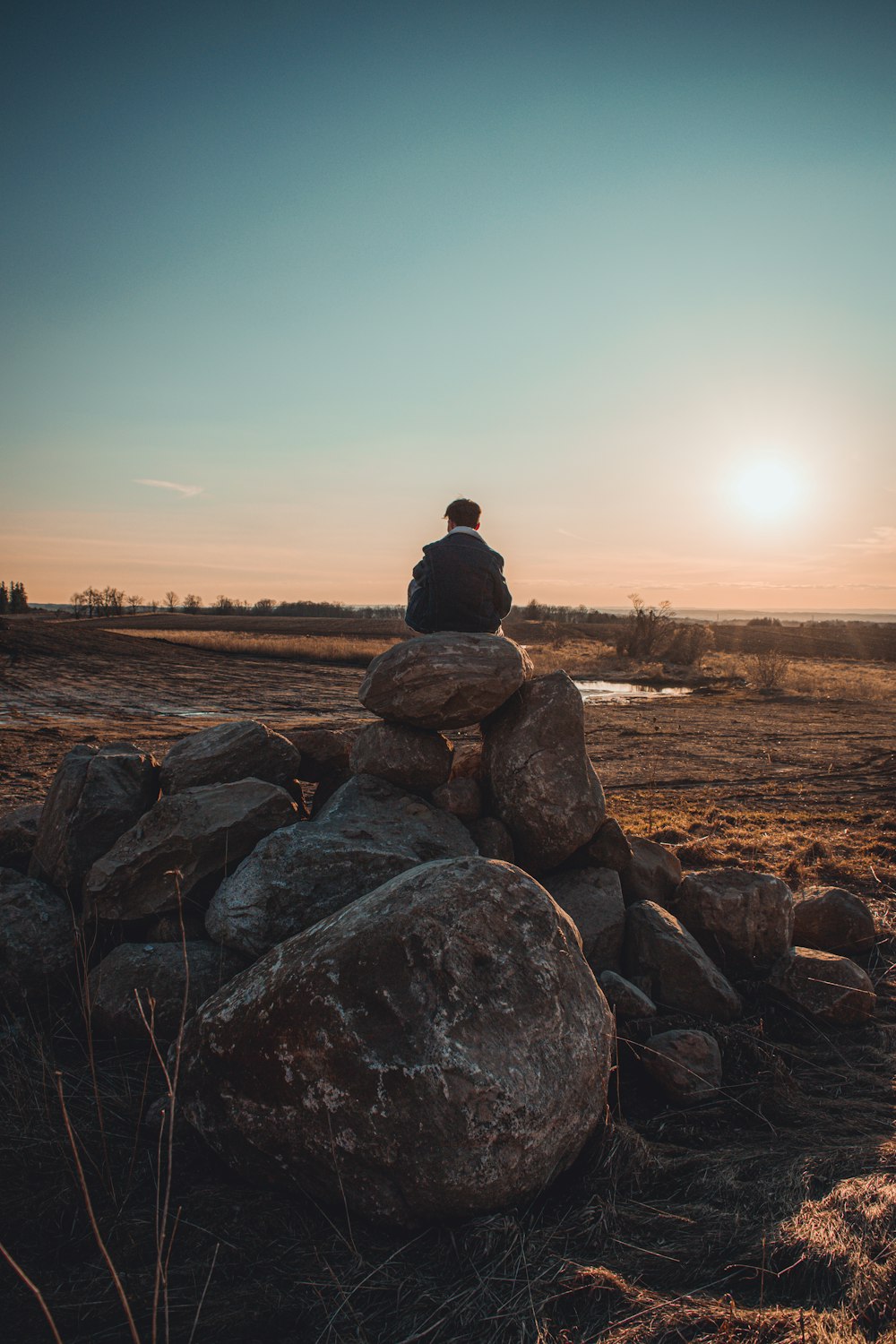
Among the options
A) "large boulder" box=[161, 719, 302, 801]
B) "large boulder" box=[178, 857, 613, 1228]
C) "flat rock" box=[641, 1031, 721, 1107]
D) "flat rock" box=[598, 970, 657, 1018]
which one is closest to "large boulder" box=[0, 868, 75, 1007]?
"large boulder" box=[161, 719, 302, 801]

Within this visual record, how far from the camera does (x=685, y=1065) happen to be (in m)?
4.41

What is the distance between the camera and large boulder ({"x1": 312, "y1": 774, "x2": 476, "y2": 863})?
5340 millimetres

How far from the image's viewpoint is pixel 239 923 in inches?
184

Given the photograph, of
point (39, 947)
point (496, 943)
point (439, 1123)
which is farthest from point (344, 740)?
point (439, 1123)

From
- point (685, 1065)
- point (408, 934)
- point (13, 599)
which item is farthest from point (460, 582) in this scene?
point (13, 599)

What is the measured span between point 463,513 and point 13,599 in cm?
10864

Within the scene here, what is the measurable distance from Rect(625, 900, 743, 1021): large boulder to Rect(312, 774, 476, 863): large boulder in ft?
4.90

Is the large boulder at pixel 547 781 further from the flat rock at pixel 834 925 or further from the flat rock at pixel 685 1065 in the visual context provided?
the flat rock at pixel 834 925

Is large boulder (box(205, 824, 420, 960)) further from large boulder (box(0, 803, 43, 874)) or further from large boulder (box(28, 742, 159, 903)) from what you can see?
large boulder (box(0, 803, 43, 874))

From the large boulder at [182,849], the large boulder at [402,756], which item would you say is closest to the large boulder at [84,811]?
the large boulder at [182,849]

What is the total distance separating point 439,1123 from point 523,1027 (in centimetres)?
57

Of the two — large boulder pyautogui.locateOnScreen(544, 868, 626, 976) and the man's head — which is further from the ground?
the man's head

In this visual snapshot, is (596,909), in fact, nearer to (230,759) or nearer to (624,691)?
(230,759)

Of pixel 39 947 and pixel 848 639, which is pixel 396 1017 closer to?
pixel 39 947
